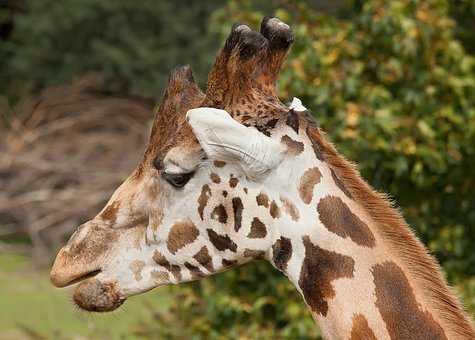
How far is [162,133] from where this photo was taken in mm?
3893

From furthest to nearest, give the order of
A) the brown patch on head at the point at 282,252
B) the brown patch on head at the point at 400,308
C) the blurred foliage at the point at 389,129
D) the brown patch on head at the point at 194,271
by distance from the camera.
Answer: the blurred foliage at the point at 389,129 → the brown patch on head at the point at 194,271 → the brown patch on head at the point at 282,252 → the brown patch on head at the point at 400,308

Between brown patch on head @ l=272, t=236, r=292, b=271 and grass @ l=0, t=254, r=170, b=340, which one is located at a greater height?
A: brown patch on head @ l=272, t=236, r=292, b=271

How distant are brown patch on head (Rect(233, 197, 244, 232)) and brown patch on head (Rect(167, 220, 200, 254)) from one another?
156mm

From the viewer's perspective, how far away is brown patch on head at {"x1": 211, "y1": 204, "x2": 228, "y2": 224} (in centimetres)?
369

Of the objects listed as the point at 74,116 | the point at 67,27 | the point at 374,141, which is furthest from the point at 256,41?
the point at 67,27

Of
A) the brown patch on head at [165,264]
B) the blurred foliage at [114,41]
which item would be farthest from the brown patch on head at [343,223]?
the blurred foliage at [114,41]

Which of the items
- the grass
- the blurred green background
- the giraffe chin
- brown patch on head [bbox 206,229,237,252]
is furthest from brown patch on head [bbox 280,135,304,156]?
the grass

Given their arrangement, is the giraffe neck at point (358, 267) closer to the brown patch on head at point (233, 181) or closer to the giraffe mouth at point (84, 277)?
the brown patch on head at point (233, 181)

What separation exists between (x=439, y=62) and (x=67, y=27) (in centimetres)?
1322

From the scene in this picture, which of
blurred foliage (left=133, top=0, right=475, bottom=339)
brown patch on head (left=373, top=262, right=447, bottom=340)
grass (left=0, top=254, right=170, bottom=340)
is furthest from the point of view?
grass (left=0, top=254, right=170, bottom=340)

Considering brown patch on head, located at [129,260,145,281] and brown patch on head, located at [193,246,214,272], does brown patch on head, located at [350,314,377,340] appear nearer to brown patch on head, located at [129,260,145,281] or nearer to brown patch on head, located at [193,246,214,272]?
brown patch on head, located at [193,246,214,272]

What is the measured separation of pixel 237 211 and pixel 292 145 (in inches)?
10.9

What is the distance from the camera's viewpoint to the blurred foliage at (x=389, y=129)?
22.7ft

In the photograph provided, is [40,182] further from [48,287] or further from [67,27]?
[67,27]
